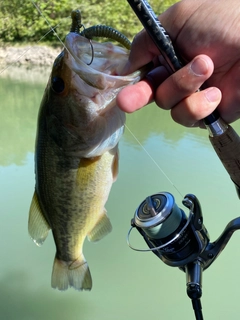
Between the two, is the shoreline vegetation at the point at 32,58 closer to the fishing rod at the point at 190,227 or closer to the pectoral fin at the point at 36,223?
the pectoral fin at the point at 36,223

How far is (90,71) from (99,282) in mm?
2049

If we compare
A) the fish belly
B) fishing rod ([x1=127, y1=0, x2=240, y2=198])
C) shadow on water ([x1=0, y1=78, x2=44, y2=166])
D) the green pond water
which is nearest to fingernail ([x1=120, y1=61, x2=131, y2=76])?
fishing rod ([x1=127, y1=0, x2=240, y2=198])

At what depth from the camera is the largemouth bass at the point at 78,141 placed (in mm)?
1146

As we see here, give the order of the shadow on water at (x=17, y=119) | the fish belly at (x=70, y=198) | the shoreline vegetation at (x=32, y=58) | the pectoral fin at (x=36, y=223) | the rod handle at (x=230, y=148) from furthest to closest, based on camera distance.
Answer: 1. the shoreline vegetation at (x=32, y=58)
2. the shadow on water at (x=17, y=119)
3. the pectoral fin at (x=36, y=223)
4. the fish belly at (x=70, y=198)
5. the rod handle at (x=230, y=148)

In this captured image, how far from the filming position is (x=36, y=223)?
55.6 inches

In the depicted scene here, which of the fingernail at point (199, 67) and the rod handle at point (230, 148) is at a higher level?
the fingernail at point (199, 67)

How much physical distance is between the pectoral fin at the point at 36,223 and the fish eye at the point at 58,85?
1.31 ft

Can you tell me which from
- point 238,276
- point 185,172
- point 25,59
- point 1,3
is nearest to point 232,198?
point 185,172

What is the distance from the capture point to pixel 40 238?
1447mm

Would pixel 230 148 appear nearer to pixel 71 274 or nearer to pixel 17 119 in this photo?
pixel 71 274

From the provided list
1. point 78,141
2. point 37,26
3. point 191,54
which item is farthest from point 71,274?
point 37,26

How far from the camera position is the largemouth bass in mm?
1146

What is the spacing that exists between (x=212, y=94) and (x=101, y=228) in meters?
0.71

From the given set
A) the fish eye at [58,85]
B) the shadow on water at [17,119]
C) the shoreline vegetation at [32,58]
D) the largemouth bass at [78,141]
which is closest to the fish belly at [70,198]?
the largemouth bass at [78,141]
